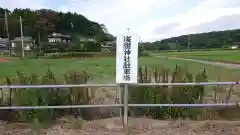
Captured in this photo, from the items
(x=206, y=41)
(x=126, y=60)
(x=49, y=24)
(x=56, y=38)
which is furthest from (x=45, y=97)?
(x=206, y=41)

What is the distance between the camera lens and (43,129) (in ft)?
15.3

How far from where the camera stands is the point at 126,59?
4609mm

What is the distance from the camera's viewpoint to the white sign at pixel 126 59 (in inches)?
181

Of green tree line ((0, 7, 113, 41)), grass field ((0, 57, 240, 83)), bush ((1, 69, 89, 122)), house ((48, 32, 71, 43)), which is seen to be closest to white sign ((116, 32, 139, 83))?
bush ((1, 69, 89, 122))

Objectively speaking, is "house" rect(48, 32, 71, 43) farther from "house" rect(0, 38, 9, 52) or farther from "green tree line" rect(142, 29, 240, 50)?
"green tree line" rect(142, 29, 240, 50)

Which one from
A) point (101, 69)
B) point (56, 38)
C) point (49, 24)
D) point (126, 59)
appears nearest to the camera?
point (126, 59)

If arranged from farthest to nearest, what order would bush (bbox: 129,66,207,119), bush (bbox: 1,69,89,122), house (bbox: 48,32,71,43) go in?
1. house (bbox: 48,32,71,43)
2. bush (bbox: 129,66,207,119)
3. bush (bbox: 1,69,89,122)

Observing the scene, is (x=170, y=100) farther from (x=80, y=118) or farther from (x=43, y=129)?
(x=43, y=129)

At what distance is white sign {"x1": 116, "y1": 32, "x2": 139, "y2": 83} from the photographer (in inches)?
181

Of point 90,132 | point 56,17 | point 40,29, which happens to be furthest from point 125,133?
point 56,17

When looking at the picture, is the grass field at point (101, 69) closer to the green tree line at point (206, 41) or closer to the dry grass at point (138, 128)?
the dry grass at point (138, 128)

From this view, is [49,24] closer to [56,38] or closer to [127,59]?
[56,38]

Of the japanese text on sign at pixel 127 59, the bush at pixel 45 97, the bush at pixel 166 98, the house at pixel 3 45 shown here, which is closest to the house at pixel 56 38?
the house at pixel 3 45

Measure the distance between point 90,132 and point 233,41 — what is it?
6935 centimetres
